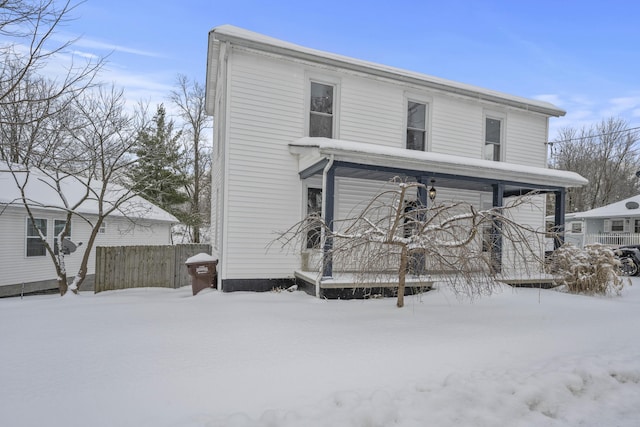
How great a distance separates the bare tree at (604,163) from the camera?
32.1 meters

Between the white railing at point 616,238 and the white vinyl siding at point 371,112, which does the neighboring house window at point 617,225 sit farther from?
the white vinyl siding at point 371,112

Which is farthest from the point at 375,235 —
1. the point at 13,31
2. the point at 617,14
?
the point at 617,14

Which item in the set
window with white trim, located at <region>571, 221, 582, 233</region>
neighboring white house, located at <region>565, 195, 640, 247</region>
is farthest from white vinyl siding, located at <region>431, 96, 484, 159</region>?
window with white trim, located at <region>571, 221, 582, 233</region>

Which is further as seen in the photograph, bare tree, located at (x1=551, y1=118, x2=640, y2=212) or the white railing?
bare tree, located at (x1=551, y1=118, x2=640, y2=212)

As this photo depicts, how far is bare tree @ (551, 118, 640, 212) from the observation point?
1262 inches

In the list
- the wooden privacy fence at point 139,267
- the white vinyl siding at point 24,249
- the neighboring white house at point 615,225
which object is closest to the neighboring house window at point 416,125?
the wooden privacy fence at point 139,267

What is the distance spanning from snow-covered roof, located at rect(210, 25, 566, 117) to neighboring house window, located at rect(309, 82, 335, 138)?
648mm

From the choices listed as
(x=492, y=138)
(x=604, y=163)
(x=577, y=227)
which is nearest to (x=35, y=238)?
(x=492, y=138)

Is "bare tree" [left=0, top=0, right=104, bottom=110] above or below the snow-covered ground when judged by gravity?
above

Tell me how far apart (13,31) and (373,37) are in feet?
41.3

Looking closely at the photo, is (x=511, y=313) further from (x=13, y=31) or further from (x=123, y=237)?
(x=123, y=237)

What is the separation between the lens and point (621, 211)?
21.4m

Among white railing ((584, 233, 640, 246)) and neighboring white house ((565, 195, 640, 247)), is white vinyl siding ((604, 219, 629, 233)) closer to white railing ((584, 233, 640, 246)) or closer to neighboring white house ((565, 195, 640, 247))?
neighboring white house ((565, 195, 640, 247))

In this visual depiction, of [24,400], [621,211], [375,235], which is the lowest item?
[24,400]
